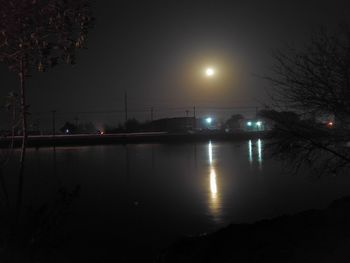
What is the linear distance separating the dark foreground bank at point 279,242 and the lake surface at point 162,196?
1590mm

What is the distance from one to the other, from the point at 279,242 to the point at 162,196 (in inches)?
422

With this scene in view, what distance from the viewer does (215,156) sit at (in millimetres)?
36406

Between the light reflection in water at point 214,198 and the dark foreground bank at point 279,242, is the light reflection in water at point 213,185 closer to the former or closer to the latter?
the light reflection in water at point 214,198

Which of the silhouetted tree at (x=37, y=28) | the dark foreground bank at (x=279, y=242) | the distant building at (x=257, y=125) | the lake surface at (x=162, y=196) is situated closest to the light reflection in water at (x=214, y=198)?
the lake surface at (x=162, y=196)

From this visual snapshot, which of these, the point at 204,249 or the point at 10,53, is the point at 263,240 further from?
the point at 10,53

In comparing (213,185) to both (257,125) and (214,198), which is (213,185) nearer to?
(214,198)

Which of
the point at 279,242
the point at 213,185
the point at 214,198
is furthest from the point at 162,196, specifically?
the point at 279,242

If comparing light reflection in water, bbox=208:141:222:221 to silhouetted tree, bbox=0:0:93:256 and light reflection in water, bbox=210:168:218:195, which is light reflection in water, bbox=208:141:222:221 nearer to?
light reflection in water, bbox=210:168:218:195

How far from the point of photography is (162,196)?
2000cm

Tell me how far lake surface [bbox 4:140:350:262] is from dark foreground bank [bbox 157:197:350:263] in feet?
5.22

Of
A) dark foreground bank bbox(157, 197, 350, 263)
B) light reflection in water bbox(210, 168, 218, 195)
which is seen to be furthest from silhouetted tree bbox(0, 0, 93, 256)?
light reflection in water bbox(210, 168, 218, 195)

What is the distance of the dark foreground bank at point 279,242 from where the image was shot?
7.81 meters

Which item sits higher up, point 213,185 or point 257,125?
point 257,125

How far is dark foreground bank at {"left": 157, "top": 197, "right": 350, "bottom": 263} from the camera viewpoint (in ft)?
25.6
